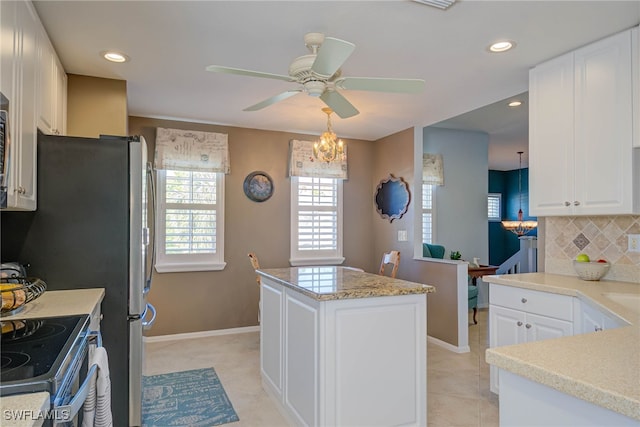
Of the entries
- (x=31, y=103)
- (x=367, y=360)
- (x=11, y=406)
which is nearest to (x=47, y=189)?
(x=31, y=103)

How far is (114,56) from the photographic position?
278cm

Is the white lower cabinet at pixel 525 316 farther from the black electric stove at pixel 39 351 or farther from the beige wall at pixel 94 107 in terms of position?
the beige wall at pixel 94 107

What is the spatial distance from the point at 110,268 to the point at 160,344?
2.33m

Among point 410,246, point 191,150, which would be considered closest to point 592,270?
point 410,246

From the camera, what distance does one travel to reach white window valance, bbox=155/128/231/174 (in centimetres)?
442

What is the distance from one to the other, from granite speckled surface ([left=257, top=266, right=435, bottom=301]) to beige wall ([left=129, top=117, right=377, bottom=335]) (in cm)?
181

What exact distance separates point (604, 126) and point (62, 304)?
319cm

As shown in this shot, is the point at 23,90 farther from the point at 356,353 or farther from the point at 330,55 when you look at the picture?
the point at 356,353

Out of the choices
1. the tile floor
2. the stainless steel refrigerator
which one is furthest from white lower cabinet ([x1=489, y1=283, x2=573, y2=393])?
the stainless steel refrigerator

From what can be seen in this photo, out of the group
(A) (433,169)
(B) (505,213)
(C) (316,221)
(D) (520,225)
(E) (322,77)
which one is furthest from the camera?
(B) (505,213)

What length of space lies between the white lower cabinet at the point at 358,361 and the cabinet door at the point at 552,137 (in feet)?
3.96

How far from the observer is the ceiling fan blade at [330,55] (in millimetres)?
1757

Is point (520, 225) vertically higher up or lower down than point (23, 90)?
lower down

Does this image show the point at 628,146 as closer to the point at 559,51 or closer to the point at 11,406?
the point at 559,51
